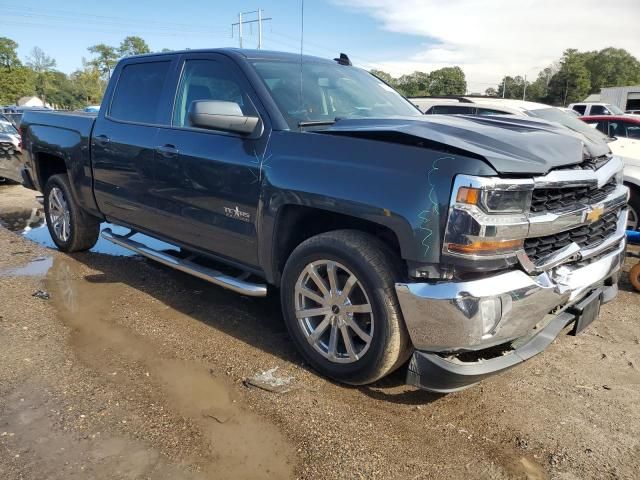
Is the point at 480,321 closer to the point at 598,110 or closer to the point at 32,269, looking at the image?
the point at 32,269

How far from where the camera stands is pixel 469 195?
7.89ft

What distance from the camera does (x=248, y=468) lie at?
7.99 feet

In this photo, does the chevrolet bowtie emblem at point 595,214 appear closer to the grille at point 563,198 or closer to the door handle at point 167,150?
the grille at point 563,198

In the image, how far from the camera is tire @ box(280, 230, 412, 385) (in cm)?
273

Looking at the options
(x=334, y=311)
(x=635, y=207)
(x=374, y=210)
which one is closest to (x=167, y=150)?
(x=334, y=311)

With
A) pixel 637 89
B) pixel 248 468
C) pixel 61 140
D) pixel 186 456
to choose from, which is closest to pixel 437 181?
pixel 248 468

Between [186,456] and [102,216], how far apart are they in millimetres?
3259

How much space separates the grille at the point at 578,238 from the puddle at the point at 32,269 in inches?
183

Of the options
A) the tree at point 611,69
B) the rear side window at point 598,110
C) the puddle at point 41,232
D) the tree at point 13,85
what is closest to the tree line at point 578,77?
the tree at point 611,69

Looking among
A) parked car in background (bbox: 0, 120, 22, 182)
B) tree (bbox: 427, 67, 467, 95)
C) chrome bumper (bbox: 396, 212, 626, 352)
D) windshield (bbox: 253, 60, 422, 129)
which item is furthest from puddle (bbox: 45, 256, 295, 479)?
tree (bbox: 427, 67, 467, 95)

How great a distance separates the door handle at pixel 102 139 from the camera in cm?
470

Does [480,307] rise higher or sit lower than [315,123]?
lower

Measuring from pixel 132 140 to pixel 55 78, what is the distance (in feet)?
398

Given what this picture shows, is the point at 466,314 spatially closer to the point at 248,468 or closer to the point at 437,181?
the point at 437,181
